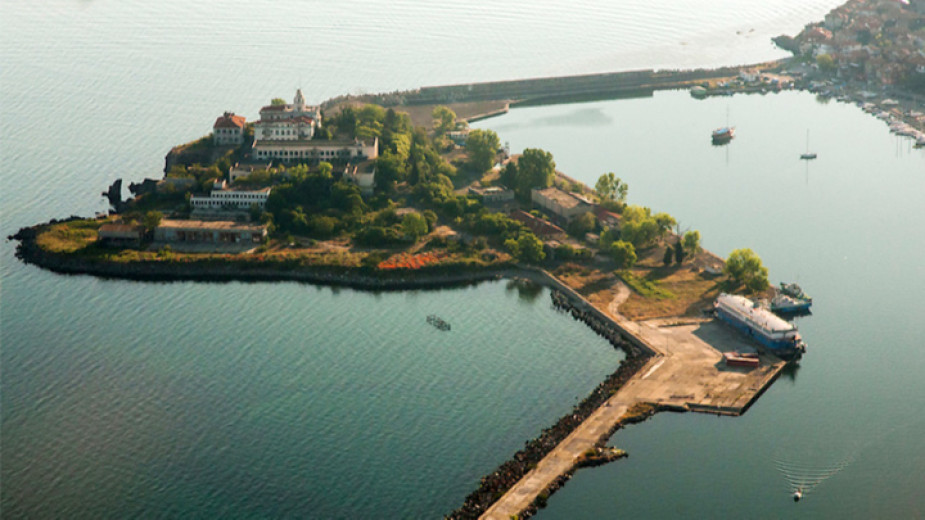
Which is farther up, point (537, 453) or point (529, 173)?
point (529, 173)

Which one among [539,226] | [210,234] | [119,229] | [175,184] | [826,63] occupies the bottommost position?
[539,226]

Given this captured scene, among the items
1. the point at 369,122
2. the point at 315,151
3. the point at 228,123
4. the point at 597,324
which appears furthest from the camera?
the point at 369,122

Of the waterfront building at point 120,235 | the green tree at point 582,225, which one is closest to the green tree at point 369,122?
the green tree at point 582,225

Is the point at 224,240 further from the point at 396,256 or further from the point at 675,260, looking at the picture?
the point at 675,260

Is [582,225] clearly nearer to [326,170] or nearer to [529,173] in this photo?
[529,173]

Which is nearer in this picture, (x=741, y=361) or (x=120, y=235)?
→ (x=741, y=361)

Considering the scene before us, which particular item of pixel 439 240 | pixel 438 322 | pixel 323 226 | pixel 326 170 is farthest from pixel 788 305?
pixel 326 170
